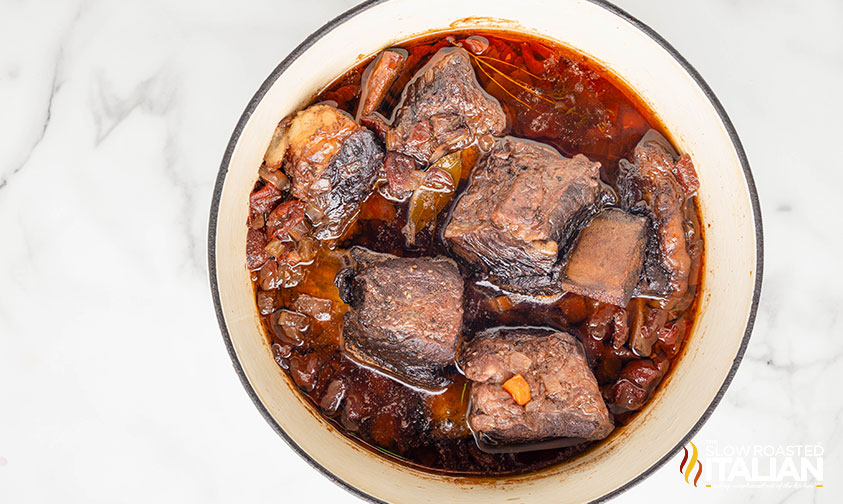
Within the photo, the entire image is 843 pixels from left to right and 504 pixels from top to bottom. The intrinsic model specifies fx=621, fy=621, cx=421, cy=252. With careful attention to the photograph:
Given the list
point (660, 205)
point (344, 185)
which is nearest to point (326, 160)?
point (344, 185)

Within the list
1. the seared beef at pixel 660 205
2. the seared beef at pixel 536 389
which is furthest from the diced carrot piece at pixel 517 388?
the seared beef at pixel 660 205

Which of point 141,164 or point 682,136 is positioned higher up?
point 682,136

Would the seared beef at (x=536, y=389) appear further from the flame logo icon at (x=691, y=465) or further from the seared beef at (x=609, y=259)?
the flame logo icon at (x=691, y=465)

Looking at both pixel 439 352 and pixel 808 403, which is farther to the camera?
pixel 808 403

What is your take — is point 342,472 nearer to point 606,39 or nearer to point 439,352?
point 439,352

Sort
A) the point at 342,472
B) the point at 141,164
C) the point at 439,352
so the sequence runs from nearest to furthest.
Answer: the point at 342,472 < the point at 439,352 < the point at 141,164

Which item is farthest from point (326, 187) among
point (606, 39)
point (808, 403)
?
point (808, 403)

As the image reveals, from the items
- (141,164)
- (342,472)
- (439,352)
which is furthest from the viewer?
(141,164)

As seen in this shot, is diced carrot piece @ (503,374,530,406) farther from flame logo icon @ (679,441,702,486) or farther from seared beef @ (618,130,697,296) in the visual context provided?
flame logo icon @ (679,441,702,486)
